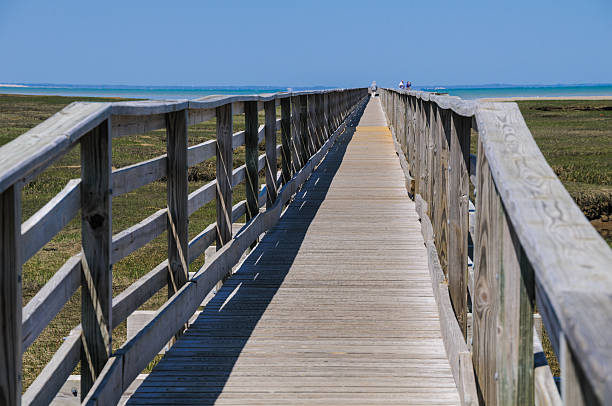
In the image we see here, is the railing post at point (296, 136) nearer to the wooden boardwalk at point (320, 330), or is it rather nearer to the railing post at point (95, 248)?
the wooden boardwalk at point (320, 330)

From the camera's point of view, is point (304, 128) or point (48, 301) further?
point (304, 128)

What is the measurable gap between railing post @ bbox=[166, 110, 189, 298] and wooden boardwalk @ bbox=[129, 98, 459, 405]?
411 mm

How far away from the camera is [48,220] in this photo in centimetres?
280


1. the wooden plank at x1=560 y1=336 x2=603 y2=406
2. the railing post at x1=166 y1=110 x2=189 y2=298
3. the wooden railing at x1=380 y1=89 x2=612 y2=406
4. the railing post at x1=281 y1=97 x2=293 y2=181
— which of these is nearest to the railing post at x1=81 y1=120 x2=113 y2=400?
the railing post at x1=166 y1=110 x2=189 y2=298

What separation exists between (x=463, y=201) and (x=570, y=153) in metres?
22.7

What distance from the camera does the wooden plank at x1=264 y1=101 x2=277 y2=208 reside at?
7805 millimetres

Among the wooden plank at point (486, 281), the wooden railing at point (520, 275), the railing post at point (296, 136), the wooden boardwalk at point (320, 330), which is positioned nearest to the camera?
the wooden railing at point (520, 275)

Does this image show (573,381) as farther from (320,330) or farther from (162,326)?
(320,330)

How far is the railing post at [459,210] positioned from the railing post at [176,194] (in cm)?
146

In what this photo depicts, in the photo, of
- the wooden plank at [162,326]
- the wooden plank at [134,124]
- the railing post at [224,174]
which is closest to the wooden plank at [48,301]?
the wooden plank at [162,326]

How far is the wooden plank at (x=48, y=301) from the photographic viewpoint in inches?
104

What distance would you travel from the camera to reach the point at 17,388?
239 centimetres

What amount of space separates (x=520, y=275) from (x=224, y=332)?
2.57m

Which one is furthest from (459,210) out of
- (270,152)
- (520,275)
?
(270,152)
